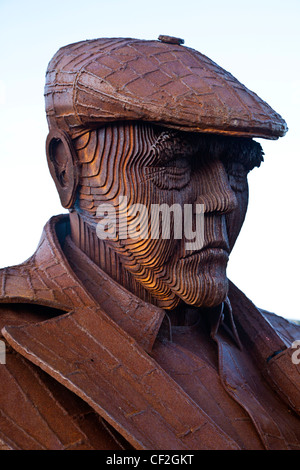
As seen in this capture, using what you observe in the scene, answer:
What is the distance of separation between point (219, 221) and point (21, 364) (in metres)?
1.31

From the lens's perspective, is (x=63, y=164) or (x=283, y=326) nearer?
(x=63, y=164)

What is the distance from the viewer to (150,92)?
385cm

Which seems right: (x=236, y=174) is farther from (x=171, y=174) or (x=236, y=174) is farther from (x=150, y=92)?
(x=150, y=92)

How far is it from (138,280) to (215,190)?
0.63 m

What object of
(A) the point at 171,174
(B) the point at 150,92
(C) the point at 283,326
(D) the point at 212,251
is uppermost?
(B) the point at 150,92

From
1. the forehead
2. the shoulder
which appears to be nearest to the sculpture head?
the forehead

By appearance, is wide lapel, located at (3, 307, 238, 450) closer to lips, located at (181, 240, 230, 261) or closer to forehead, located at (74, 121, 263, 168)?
lips, located at (181, 240, 230, 261)

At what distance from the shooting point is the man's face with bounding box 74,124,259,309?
3.98 metres

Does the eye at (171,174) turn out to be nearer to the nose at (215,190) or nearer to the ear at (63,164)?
the nose at (215,190)

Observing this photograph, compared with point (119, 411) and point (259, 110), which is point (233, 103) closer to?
point (259, 110)

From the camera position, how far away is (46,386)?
3.63 metres

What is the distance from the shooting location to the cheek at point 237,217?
4402 millimetres

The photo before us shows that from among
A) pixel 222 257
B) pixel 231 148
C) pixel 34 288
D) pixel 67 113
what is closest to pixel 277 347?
pixel 222 257

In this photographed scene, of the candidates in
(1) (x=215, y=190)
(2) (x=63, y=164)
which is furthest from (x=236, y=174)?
(2) (x=63, y=164)
